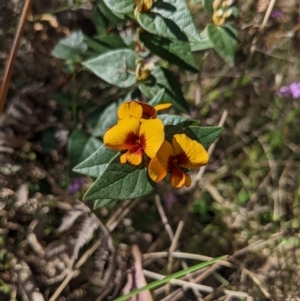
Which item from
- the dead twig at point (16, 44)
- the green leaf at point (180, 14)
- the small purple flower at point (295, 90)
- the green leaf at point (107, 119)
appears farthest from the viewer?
the small purple flower at point (295, 90)

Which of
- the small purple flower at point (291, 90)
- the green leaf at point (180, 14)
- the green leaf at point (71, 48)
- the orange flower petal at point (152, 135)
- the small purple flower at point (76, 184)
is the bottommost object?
the small purple flower at point (76, 184)

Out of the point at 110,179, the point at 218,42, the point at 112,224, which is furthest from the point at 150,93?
the point at 112,224

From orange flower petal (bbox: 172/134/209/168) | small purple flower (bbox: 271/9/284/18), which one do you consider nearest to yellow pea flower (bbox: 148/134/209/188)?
orange flower petal (bbox: 172/134/209/168)

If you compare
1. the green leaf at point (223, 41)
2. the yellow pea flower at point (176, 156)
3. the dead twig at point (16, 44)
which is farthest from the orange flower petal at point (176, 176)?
the dead twig at point (16, 44)

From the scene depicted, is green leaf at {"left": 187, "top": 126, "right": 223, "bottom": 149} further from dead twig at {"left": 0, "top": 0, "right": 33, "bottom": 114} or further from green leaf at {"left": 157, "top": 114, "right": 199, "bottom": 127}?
dead twig at {"left": 0, "top": 0, "right": 33, "bottom": 114}

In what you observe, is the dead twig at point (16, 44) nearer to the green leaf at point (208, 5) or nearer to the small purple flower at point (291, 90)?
the green leaf at point (208, 5)

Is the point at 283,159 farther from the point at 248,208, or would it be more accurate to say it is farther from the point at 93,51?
the point at 93,51
